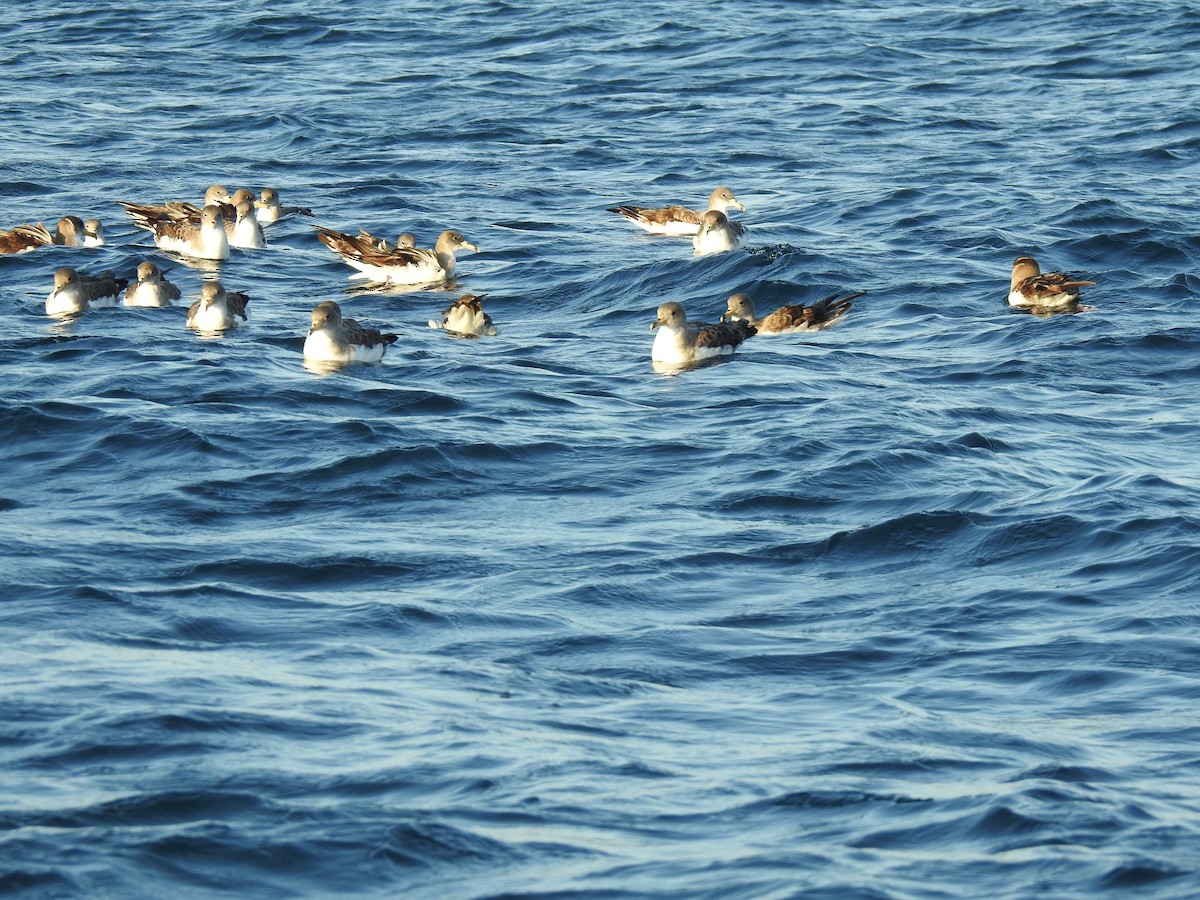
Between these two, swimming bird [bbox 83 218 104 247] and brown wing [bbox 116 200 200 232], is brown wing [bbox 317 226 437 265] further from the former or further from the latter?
swimming bird [bbox 83 218 104 247]

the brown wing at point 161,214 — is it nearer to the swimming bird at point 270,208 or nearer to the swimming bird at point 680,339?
the swimming bird at point 270,208

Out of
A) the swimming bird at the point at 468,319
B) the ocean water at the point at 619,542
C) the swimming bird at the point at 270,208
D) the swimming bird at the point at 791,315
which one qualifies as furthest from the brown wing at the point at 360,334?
the swimming bird at the point at 270,208

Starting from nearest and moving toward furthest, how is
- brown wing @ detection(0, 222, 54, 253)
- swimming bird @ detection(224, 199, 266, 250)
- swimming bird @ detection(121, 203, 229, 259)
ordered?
1. brown wing @ detection(0, 222, 54, 253)
2. swimming bird @ detection(121, 203, 229, 259)
3. swimming bird @ detection(224, 199, 266, 250)

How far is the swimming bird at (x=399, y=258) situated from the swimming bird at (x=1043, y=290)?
240 inches

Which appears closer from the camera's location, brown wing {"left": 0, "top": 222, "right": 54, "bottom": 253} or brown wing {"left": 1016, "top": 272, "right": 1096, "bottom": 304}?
brown wing {"left": 1016, "top": 272, "right": 1096, "bottom": 304}

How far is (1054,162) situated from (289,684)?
1873 cm

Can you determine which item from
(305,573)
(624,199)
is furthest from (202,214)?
(305,573)

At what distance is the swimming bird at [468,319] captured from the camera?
18.8 m

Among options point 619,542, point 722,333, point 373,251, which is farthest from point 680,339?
point 619,542

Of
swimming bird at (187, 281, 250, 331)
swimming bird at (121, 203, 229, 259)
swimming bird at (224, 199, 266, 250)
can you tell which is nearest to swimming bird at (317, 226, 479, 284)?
swimming bird at (121, 203, 229, 259)

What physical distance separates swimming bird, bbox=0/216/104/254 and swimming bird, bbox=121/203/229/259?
0.75 metres

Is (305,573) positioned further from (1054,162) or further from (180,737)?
(1054,162)

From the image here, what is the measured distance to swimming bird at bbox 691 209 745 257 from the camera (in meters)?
22.5

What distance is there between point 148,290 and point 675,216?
6699 millimetres
